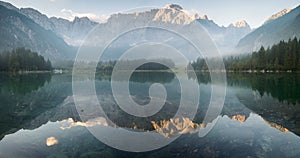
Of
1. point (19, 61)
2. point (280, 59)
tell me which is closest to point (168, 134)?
point (280, 59)

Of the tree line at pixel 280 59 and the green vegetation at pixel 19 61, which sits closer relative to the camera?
the tree line at pixel 280 59

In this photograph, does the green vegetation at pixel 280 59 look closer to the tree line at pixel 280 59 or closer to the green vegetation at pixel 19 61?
the tree line at pixel 280 59

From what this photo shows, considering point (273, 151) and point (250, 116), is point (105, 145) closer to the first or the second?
point (273, 151)

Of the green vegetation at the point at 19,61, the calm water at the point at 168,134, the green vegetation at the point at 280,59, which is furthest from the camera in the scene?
the green vegetation at the point at 19,61

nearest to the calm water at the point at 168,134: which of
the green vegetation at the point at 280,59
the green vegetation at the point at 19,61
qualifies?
the green vegetation at the point at 280,59

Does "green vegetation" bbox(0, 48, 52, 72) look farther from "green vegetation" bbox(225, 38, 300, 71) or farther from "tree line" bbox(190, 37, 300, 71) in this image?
"green vegetation" bbox(225, 38, 300, 71)

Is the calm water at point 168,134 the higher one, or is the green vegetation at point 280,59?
the green vegetation at point 280,59

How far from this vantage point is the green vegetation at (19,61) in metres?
151

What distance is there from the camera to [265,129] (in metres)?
20.3

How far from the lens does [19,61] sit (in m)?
154

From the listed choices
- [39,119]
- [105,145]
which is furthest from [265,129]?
[39,119]

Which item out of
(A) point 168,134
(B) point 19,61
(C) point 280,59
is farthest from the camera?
(B) point 19,61

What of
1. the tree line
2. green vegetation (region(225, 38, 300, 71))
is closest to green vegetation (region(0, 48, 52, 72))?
the tree line

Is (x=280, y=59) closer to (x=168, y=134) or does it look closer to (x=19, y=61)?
(x=168, y=134)
